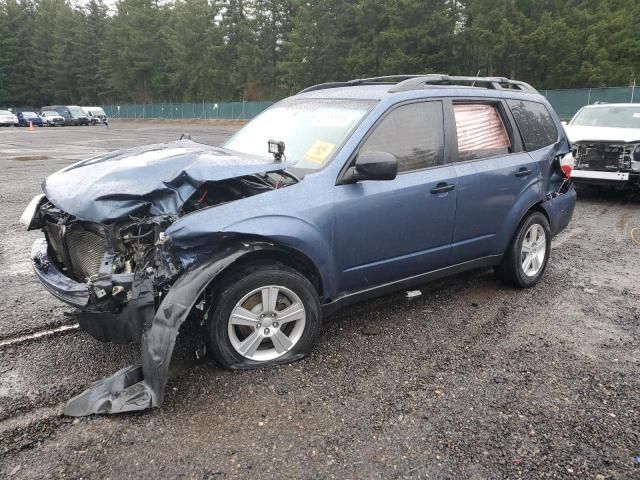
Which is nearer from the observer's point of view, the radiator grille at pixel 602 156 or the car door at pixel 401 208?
the car door at pixel 401 208

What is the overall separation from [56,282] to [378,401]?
2.17 meters

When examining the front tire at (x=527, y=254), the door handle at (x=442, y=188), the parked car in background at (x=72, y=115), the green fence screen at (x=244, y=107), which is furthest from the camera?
the parked car in background at (x=72, y=115)

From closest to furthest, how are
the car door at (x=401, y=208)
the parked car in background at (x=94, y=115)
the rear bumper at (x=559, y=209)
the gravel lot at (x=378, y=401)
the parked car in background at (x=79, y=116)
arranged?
the gravel lot at (x=378, y=401) < the car door at (x=401, y=208) < the rear bumper at (x=559, y=209) < the parked car in background at (x=79, y=116) < the parked car in background at (x=94, y=115)

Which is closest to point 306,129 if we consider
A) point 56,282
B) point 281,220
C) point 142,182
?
point 281,220

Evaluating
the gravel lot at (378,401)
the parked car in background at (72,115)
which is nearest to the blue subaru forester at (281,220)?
the gravel lot at (378,401)

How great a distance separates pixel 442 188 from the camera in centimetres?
387

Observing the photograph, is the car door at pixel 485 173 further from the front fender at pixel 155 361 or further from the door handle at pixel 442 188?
the front fender at pixel 155 361

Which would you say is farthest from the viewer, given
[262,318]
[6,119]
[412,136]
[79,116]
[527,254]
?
[79,116]

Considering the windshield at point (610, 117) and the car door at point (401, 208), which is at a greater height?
the windshield at point (610, 117)

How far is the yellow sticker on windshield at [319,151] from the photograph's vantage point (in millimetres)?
3541

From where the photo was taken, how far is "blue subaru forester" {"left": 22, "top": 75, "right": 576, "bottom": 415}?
2.90 m

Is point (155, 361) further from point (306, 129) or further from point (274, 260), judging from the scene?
point (306, 129)

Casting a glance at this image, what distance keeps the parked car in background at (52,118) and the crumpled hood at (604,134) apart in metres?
44.6

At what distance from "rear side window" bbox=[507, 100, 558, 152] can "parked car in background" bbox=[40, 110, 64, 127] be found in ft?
154
